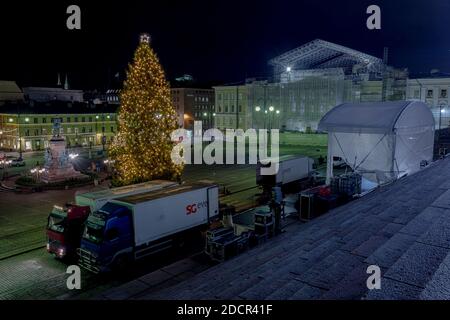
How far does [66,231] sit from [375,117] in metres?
21.4

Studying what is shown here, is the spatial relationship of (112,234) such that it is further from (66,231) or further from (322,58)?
(322,58)

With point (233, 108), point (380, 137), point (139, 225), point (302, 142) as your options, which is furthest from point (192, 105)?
point (139, 225)

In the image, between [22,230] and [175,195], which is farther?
[22,230]

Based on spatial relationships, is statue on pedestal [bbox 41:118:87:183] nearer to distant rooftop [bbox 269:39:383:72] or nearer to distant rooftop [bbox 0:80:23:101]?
distant rooftop [bbox 269:39:383:72]

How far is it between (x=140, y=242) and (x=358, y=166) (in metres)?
18.0

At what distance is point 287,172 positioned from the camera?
30719 mm

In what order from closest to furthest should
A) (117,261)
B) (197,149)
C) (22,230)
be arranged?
(117,261)
(22,230)
(197,149)

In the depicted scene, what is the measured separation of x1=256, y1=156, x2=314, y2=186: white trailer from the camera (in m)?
29.5

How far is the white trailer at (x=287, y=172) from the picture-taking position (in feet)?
96.9

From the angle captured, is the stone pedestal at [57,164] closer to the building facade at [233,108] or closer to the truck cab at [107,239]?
the truck cab at [107,239]

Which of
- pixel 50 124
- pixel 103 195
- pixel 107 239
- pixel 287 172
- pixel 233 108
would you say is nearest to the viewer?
pixel 107 239
